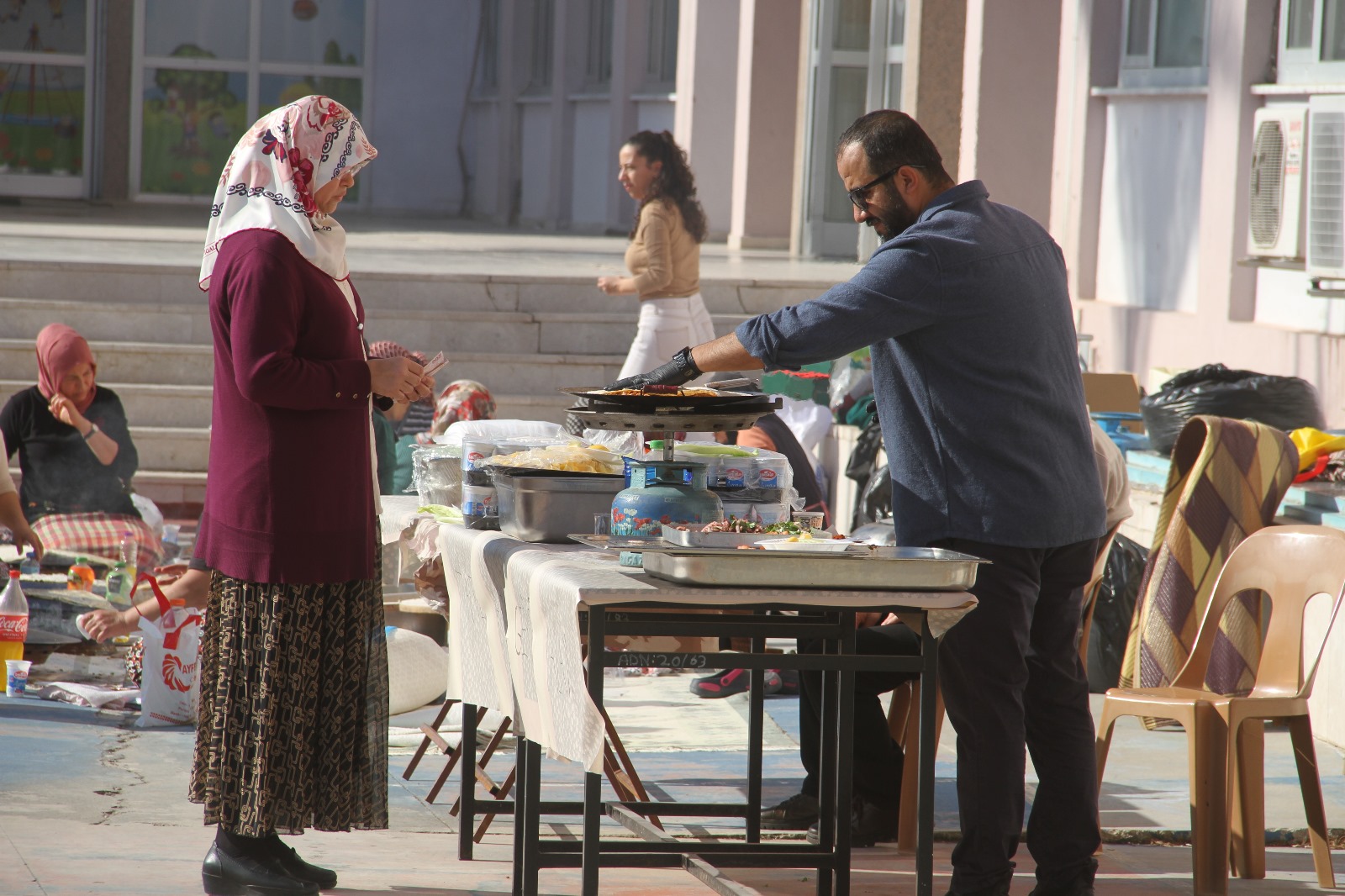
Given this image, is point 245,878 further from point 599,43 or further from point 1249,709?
point 599,43

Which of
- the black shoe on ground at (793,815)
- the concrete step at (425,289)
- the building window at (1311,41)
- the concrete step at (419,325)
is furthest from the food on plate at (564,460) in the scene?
the concrete step at (425,289)

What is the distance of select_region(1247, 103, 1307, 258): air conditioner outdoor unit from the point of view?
292 inches

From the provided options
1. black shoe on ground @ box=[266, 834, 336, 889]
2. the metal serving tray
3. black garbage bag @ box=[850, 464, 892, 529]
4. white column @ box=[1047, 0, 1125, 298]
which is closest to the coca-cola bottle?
black shoe on ground @ box=[266, 834, 336, 889]

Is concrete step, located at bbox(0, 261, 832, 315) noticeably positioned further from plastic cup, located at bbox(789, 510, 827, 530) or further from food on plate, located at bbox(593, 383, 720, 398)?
food on plate, located at bbox(593, 383, 720, 398)

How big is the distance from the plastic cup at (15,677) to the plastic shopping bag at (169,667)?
54 centimetres

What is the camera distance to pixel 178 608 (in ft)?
17.2

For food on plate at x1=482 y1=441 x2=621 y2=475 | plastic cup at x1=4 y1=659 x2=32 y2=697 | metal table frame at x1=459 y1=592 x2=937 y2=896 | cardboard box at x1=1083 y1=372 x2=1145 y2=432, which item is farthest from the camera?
cardboard box at x1=1083 y1=372 x2=1145 y2=432

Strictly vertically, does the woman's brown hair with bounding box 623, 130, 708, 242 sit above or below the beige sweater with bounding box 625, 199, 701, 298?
above

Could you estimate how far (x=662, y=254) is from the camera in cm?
827

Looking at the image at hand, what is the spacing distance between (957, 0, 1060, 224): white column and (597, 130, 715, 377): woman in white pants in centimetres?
228

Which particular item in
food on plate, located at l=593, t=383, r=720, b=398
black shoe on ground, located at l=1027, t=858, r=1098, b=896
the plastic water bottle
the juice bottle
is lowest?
black shoe on ground, located at l=1027, t=858, r=1098, b=896

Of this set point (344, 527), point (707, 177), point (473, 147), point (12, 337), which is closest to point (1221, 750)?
point (344, 527)

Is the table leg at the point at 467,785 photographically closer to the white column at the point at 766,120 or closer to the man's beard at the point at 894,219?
the man's beard at the point at 894,219

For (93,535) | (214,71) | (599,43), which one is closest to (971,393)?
(93,535)
